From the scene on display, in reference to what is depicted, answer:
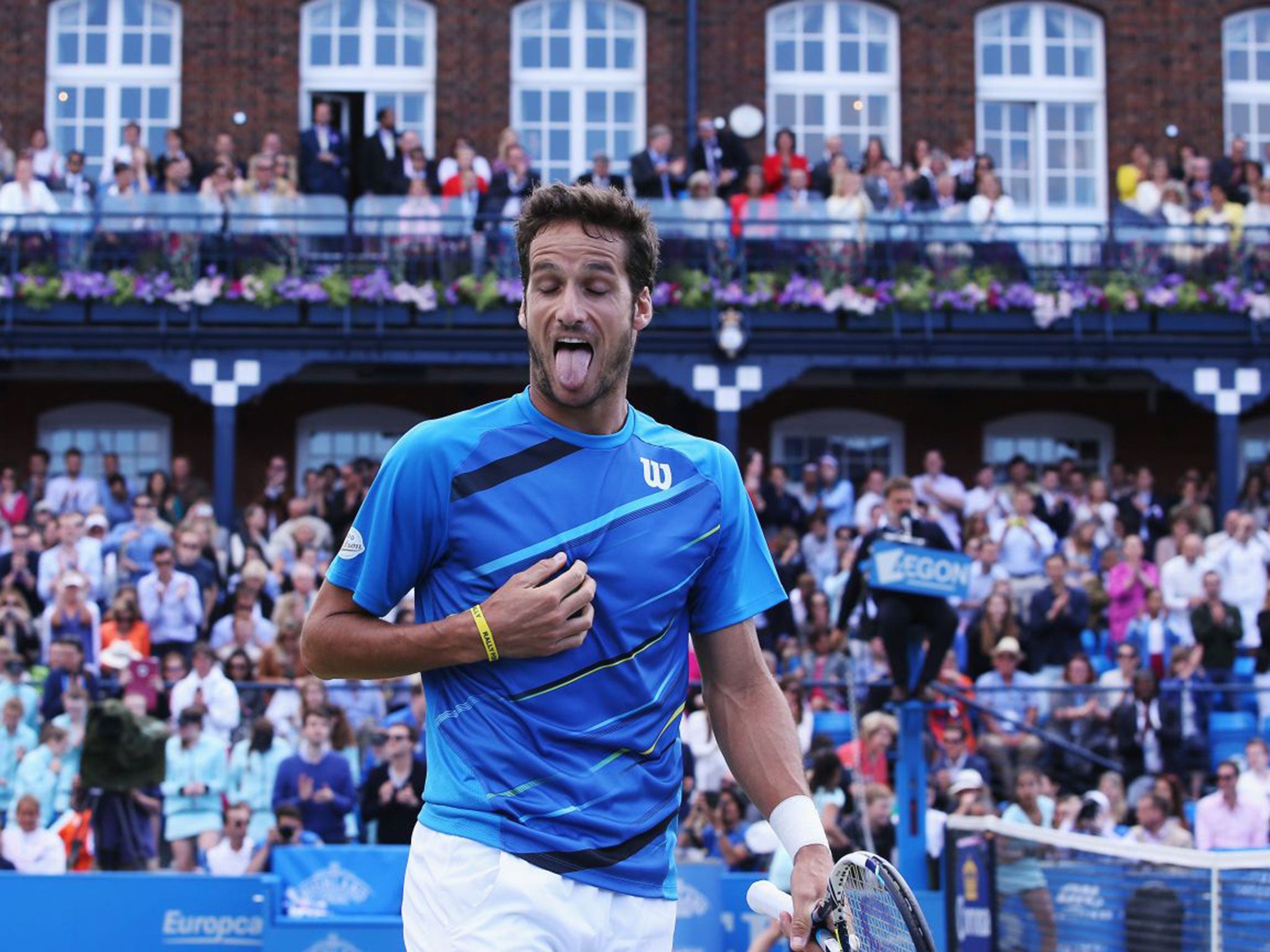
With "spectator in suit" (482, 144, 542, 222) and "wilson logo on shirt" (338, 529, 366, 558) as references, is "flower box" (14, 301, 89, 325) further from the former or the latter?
"wilson logo on shirt" (338, 529, 366, 558)

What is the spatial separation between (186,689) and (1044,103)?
15068mm

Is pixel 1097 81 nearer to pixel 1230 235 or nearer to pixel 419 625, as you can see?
pixel 1230 235

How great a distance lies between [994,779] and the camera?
15.1 meters

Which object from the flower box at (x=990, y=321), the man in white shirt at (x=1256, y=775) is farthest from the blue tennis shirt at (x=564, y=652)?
the flower box at (x=990, y=321)

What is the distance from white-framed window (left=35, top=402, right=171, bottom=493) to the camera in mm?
24016

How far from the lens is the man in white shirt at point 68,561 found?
16.9 metres

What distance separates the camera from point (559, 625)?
364 cm

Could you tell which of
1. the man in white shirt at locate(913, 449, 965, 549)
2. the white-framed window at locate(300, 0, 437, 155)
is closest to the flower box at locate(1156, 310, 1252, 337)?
the man in white shirt at locate(913, 449, 965, 549)

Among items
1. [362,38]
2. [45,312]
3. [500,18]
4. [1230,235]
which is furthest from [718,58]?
[45,312]

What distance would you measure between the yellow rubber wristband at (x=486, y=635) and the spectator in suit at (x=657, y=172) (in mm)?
17771

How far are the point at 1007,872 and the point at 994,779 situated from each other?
13.8 ft

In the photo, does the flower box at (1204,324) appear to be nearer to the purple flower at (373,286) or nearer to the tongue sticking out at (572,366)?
the purple flower at (373,286)

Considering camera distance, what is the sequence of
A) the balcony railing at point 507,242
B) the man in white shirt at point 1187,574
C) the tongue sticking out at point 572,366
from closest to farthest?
the tongue sticking out at point 572,366 → the man in white shirt at point 1187,574 → the balcony railing at point 507,242

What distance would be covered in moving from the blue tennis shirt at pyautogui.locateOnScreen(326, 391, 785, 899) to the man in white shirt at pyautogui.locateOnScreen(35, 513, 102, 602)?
1364 centimetres
